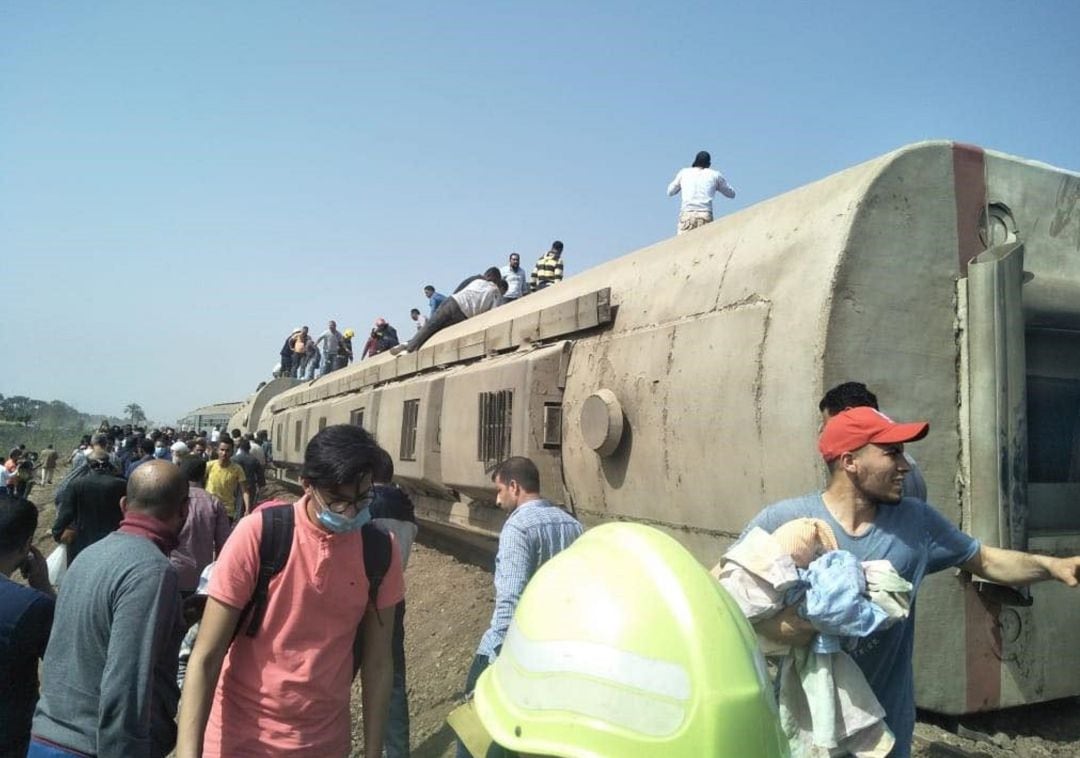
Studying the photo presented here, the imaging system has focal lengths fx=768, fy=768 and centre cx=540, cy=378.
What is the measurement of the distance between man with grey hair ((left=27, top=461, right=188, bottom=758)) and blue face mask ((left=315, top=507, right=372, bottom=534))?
546mm

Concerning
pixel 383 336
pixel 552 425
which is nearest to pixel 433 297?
pixel 383 336

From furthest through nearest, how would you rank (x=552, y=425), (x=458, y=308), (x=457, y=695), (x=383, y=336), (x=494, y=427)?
(x=383, y=336)
(x=458, y=308)
(x=494, y=427)
(x=457, y=695)
(x=552, y=425)

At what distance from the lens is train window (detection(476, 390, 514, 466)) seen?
479 cm

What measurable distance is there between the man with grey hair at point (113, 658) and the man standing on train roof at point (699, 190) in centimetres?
506

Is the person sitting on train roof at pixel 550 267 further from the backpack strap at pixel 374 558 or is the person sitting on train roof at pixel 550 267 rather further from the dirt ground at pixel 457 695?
the backpack strap at pixel 374 558

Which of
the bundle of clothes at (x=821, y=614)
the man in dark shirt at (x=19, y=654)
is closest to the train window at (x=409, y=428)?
the man in dark shirt at (x=19, y=654)

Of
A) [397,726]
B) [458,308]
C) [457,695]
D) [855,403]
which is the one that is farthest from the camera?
[458,308]

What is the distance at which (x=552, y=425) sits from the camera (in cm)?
445

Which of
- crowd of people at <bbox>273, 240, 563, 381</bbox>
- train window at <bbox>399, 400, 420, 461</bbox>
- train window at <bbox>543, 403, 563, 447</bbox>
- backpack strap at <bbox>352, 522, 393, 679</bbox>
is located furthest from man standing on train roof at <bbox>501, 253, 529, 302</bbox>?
backpack strap at <bbox>352, 522, 393, 679</bbox>

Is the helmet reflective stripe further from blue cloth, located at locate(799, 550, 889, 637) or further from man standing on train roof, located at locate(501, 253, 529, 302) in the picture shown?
man standing on train roof, located at locate(501, 253, 529, 302)

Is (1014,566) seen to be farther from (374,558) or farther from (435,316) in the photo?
(435,316)

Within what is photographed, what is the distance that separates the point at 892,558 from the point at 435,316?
6.19 metres

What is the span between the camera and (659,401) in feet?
11.8

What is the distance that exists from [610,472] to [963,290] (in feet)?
5.91
